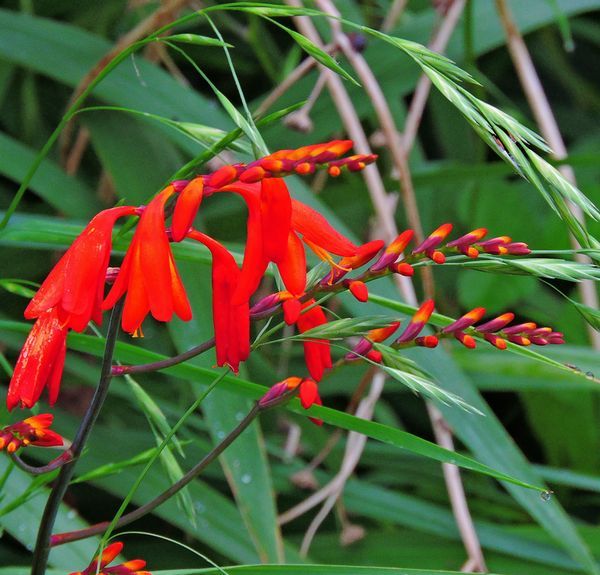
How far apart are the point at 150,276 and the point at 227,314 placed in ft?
0.13

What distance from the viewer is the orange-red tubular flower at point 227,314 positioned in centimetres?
37

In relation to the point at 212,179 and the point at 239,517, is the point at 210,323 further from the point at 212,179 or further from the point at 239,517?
Answer: the point at 212,179

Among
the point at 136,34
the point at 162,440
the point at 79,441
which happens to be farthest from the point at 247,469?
the point at 136,34

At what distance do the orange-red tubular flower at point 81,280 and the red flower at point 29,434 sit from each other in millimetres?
56

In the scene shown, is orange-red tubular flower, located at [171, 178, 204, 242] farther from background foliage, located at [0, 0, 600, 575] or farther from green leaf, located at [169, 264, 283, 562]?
green leaf, located at [169, 264, 283, 562]

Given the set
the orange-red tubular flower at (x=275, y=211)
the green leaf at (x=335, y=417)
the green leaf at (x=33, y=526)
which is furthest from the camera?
the green leaf at (x=33, y=526)

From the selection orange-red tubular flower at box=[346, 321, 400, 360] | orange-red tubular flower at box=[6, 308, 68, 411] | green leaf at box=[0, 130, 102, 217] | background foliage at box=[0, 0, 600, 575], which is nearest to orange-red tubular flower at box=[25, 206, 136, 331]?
orange-red tubular flower at box=[6, 308, 68, 411]

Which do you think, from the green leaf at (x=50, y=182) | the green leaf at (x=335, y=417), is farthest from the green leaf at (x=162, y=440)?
the green leaf at (x=50, y=182)

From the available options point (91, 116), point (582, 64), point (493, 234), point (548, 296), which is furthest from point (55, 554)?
point (582, 64)

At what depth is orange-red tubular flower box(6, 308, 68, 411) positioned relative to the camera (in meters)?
0.37

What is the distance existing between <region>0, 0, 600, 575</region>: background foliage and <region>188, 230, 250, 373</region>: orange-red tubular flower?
0.25 meters

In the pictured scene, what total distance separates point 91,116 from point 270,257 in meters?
0.82

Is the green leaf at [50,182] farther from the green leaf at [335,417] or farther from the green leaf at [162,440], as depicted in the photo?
the green leaf at [162,440]

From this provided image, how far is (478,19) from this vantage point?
126 cm
